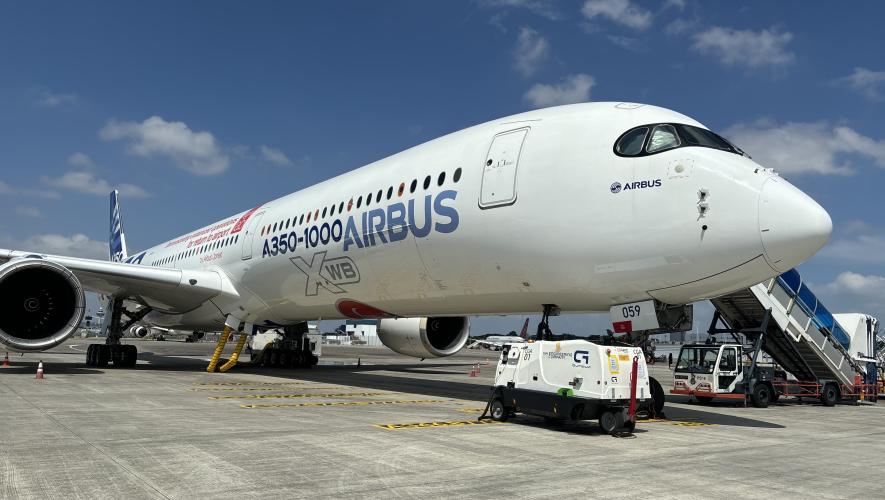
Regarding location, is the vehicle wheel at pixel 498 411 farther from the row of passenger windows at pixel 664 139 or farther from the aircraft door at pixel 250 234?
the aircraft door at pixel 250 234

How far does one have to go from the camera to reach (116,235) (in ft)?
117

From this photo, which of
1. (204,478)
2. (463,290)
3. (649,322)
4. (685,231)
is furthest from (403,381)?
(204,478)

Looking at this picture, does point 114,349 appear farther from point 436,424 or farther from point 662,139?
point 662,139

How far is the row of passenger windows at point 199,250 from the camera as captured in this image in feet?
62.4

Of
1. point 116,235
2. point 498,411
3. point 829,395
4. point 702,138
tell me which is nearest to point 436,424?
point 498,411

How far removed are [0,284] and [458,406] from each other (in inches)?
418

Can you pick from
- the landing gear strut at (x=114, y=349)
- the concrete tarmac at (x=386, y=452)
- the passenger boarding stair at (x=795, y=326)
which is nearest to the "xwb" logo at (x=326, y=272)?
the concrete tarmac at (x=386, y=452)

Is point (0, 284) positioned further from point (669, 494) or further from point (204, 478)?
point (669, 494)

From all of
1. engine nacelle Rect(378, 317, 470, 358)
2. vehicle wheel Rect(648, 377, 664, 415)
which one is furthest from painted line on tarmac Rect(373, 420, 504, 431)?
engine nacelle Rect(378, 317, 470, 358)

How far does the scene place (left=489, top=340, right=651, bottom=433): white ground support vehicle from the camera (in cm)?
838

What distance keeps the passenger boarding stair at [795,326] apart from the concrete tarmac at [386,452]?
12.8 feet

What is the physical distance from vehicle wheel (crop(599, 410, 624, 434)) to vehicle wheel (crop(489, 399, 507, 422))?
143 cm

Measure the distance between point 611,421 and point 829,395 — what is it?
33.4 ft

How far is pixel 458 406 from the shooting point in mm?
11320
